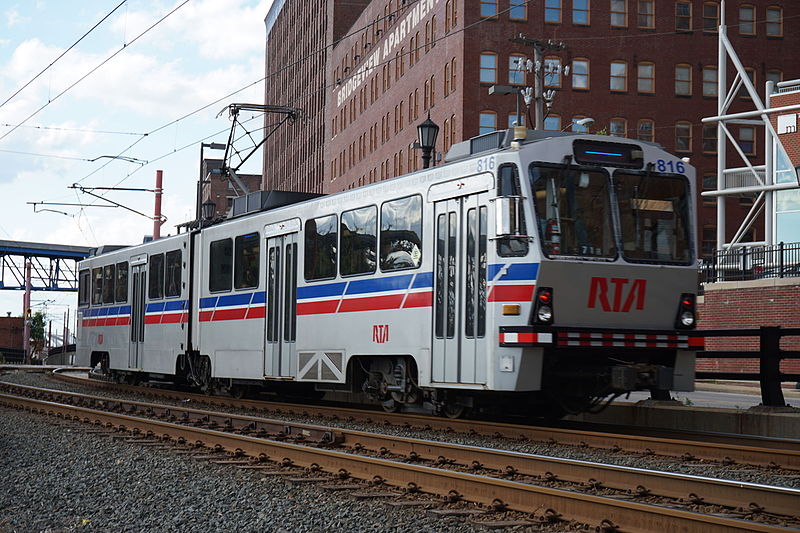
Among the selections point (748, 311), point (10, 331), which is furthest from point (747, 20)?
point (10, 331)

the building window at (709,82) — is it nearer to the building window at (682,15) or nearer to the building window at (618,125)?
the building window at (682,15)

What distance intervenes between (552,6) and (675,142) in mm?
9975

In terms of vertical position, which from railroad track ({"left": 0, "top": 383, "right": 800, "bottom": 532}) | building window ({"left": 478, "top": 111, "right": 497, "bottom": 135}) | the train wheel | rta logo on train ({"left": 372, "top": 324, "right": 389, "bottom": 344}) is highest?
building window ({"left": 478, "top": 111, "right": 497, "bottom": 135})

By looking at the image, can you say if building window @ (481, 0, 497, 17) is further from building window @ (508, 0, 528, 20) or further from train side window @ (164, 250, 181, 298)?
train side window @ (164, 250, 181, 298)

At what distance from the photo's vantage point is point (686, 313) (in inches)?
524

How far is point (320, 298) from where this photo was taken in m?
16.4

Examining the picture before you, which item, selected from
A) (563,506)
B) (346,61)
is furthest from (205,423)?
(346,61)

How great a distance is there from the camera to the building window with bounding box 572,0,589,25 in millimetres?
59594

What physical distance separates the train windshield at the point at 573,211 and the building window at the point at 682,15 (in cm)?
5109

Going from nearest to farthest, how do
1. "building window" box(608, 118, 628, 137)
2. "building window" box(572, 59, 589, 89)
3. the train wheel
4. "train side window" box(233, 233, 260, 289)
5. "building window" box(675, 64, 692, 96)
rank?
1. the train wheel
2. "train side window" box(233, 233, 260, 289)
3. "building window" box(572, 59, 589, 89)
4. "building window" box(608, 118, 628, 137)
5. "building window" box(675, 64, 692, 96)

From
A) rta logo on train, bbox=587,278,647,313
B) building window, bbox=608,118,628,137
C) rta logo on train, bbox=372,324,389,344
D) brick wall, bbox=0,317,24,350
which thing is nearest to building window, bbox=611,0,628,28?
building window, bbox=608,118,628,137

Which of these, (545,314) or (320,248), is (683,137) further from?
(545,314)

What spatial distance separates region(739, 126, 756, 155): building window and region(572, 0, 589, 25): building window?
10923 millimetres

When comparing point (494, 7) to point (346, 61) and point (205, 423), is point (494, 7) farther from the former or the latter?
point (205, 423)
